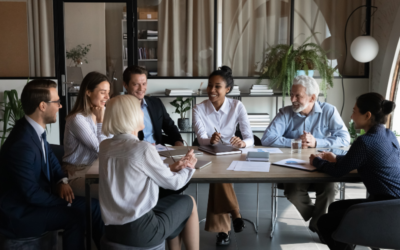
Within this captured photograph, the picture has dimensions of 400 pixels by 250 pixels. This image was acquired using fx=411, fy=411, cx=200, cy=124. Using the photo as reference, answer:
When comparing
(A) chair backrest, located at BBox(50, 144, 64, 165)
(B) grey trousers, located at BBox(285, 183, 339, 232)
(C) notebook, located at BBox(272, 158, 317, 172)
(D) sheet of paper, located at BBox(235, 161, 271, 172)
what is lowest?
(B) grey trousers, located at BBox(285, 183, 339, 232)

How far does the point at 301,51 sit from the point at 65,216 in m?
3.91

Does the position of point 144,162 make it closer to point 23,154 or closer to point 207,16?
point 23,154

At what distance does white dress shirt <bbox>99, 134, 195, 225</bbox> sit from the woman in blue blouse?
96 centimetres

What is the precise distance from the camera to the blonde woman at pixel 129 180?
1944 mm

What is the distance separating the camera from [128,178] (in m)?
1.94

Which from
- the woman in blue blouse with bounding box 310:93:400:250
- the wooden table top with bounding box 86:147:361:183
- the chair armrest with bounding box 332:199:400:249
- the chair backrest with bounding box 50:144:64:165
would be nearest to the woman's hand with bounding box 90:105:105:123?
the chair backrest with bounding box 50:144:64:165

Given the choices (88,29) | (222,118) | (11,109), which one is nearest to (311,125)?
(222,118)

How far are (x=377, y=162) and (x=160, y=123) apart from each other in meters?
1.93

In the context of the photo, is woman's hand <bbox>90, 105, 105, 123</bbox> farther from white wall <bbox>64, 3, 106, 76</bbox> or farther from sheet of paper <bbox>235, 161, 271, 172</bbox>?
white wall <bbox>64, 3, 106, 76</bbox>

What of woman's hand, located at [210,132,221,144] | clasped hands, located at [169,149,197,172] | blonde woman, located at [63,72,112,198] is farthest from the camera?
woman's hand, located at [210,132,221,144]

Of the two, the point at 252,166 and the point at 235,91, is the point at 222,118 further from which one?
the point at 235,91

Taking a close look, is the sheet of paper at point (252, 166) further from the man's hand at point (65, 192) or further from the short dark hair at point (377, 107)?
the man's hand at point (65, 192)

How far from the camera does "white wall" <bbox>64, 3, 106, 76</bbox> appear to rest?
5.68 metres

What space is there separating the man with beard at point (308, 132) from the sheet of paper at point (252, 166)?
2.04ft
